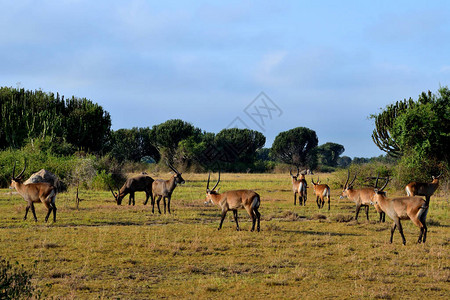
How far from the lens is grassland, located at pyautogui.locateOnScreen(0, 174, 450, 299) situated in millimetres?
8711

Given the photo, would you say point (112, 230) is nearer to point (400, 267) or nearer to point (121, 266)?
point (121, 266)

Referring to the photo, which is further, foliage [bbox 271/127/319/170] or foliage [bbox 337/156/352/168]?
foliage [bbox 337/156/352/168]

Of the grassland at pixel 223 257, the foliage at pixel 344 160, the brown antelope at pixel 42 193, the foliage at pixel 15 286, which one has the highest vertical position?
the foliage at pixel 344 160

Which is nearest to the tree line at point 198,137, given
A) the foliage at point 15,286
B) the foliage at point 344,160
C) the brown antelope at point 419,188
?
the brown antelope at point 419,188

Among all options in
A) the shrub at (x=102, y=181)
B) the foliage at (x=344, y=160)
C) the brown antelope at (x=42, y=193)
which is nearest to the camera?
the brown antelope at (x=42, y=193)

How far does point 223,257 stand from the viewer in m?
11.5

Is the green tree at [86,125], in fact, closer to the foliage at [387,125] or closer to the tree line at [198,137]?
the tree line at [198,137]

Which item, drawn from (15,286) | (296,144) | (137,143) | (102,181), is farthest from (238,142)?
(15,286)

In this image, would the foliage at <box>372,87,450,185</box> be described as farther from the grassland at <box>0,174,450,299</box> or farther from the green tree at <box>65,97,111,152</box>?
the green tree at <box>65,97,111,152</box>

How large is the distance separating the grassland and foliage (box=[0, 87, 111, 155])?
96.7 feet

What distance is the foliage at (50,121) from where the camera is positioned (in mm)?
46906

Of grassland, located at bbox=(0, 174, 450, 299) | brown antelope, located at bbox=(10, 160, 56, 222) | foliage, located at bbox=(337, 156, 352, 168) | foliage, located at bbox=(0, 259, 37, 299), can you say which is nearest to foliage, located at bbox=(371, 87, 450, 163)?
grassland, located at bbox=(0, 174, 450, 299)

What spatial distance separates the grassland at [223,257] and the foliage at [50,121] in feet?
96.7

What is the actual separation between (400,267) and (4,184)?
102ft
